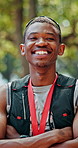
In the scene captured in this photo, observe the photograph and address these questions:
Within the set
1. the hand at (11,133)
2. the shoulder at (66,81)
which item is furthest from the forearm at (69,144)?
the shoulder at (66,81)

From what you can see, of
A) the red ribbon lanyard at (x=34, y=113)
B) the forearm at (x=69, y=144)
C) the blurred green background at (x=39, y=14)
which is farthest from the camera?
the blurred green background at (x=39, y=14)

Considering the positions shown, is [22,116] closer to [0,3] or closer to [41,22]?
[41,22]

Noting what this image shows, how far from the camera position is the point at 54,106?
2865 mm

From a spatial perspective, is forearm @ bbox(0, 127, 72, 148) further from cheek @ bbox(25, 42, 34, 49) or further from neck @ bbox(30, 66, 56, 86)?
cheek @ bbox(25, 42, 34, 49)

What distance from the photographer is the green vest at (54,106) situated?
2838mm

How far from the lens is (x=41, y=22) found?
2.96m

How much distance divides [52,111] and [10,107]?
40cm

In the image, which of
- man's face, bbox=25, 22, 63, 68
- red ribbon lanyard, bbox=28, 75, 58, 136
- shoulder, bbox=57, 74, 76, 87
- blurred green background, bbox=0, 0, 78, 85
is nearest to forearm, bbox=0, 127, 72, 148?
red ribbon lanyard, bbox=28, 75, 58, 136

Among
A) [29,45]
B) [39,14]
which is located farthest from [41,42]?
[39,14]

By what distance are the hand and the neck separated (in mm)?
455

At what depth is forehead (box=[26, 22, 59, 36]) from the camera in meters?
2.89

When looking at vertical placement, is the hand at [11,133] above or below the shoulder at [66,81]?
below

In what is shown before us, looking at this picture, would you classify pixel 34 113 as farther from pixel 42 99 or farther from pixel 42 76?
pixel 42 76

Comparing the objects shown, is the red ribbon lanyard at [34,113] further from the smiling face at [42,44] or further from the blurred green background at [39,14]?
the blurred green background at [39,14]
